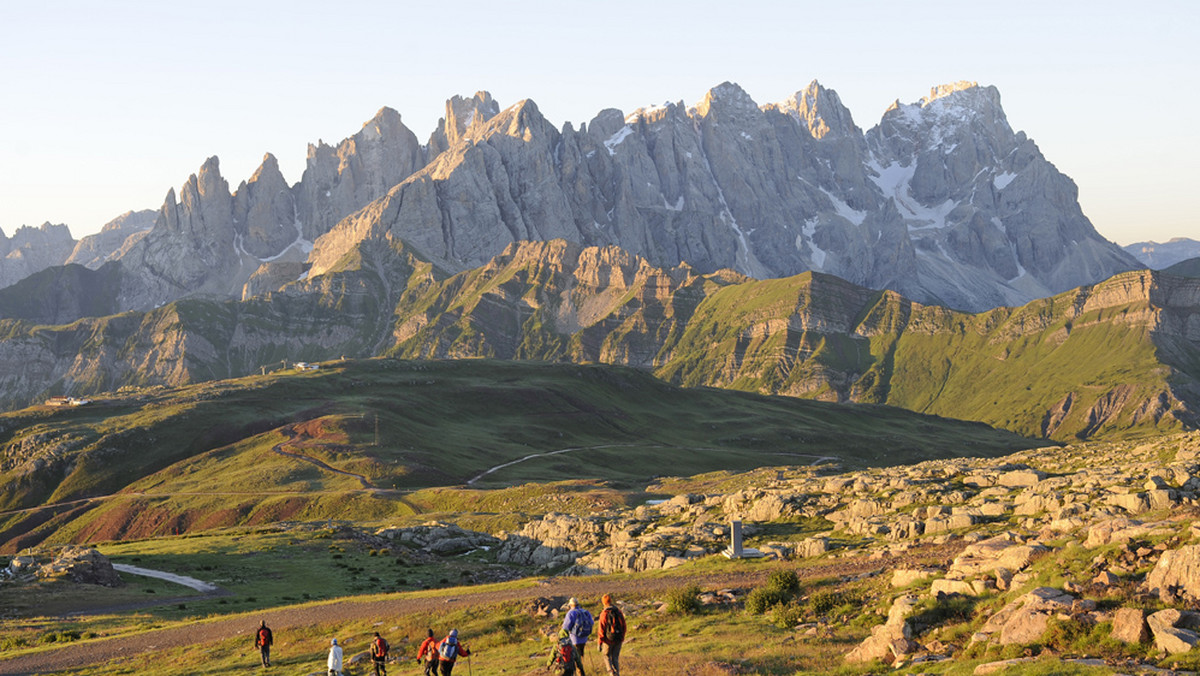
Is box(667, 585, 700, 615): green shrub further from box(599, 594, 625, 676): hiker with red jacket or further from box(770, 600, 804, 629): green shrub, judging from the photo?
box(599, 594, 625, 676): hiker with red jacket

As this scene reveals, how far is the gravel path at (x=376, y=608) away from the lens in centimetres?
5319

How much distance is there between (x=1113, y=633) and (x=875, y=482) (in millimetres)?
54565

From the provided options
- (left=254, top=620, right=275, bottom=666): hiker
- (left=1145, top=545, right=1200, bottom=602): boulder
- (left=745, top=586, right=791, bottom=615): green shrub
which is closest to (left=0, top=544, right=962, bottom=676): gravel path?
(left=745, top=586, right=791, bottom=615): green shrub

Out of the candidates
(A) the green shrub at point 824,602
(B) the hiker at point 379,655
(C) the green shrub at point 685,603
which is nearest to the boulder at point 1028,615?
(A) the green shrub at point 824,602

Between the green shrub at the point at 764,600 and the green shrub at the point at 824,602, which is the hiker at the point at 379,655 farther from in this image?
the green shrub at the point at 824,602

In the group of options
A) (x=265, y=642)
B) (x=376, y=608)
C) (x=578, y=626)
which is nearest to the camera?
(x=578, y=626)

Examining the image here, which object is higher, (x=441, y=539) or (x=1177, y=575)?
(x=1177, y=575)

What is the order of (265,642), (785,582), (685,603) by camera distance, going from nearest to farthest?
(265,642) → (685,603) → (785,582)

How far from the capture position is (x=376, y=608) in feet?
203

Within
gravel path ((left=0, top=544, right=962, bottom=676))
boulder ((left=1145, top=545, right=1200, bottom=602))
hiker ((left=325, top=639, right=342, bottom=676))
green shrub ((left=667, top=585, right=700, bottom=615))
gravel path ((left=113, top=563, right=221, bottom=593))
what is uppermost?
boulder ((left=1145, top=545, right=1200, bottom=602))

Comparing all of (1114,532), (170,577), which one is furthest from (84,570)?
(1114,532)

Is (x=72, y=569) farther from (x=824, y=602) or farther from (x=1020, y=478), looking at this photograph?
(x=1020, y=478)

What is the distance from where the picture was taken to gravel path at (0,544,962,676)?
53188mm

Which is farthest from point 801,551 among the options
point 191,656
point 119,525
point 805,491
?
point 119,525
